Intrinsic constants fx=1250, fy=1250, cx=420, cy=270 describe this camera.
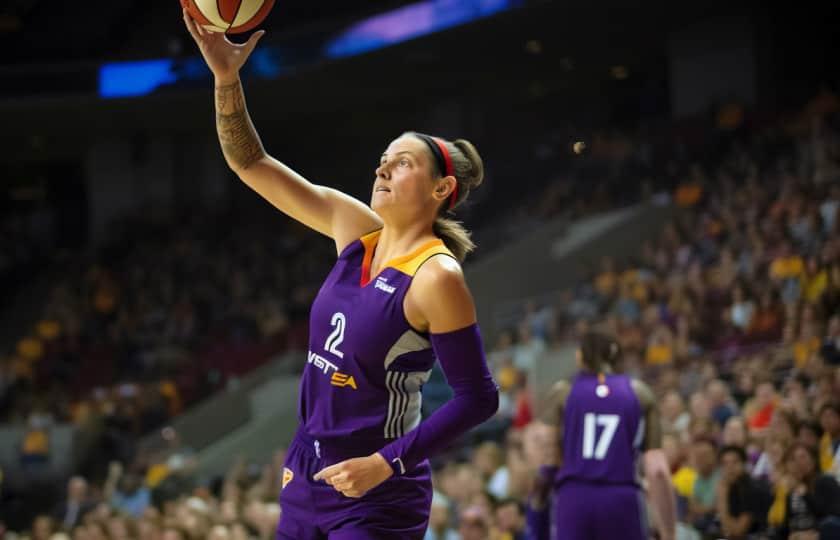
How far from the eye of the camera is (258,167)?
3797mm

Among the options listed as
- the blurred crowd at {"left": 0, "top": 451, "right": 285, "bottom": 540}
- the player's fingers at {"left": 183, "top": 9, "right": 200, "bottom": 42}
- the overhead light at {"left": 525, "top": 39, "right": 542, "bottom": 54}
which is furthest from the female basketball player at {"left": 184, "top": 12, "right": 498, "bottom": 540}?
the overhead light at {"left": 525, "top": 39, "right": 542, "bottom": 54}

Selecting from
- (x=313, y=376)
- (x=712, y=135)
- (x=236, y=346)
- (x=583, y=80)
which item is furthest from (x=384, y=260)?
(x=583, y=80)

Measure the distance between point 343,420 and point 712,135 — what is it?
14.2 m

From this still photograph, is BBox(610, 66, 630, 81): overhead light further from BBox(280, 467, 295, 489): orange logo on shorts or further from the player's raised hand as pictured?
BBox(280, 467, 295, 489): orange logo on shorts

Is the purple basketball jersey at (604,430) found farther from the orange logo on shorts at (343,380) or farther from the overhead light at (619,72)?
the overhead light at (619,72)

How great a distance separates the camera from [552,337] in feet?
45.9

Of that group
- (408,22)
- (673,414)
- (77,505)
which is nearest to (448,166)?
(673,414)

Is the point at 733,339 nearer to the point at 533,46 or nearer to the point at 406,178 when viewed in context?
the point at 406,178

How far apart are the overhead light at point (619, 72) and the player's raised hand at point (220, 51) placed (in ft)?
60.6

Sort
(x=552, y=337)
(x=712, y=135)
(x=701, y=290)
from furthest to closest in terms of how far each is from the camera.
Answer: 1. (x=712, y=135)
2. (x=552, y=337)
3. (x=701, y=290)

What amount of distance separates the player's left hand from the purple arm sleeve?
0.03 m

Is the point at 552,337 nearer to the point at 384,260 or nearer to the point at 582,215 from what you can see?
the point at 582,215

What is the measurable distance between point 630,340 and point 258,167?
8486 millimetres

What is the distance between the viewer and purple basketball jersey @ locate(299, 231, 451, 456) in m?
3.35
